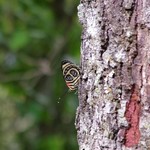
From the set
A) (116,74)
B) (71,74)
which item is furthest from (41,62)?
(116,74)

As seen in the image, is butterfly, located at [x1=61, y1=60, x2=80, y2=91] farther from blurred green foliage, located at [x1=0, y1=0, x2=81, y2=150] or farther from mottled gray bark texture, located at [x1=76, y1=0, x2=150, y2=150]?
blurred green foliage, located at [x1=0, y1=0, x2=81, y2=150]

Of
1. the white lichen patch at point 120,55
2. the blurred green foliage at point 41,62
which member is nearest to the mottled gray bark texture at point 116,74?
the white lichen patch at point 120,55

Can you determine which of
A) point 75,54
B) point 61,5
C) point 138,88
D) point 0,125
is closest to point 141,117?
point 138,88

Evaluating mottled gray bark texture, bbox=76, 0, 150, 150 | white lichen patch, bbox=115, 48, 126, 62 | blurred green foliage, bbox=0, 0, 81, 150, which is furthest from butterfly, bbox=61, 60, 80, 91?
blurred green foliage, bbox=0, 0, 81, 150

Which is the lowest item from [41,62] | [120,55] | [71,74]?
[41,62]

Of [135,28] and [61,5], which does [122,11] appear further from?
[61,5]

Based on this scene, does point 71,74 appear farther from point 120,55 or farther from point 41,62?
point 41,62

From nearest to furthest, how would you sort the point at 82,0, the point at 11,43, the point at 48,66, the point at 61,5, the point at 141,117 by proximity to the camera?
1. the point at 141,117
2. the point at 82,0
3. the point at 11,43
4. the point at 48,66
5. the point at 61,5
